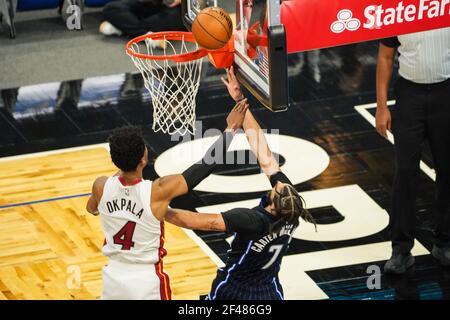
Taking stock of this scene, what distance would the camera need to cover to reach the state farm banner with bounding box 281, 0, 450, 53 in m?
6.63

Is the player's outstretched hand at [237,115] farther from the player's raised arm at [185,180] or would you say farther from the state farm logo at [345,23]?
the state farm logo at [345,23]

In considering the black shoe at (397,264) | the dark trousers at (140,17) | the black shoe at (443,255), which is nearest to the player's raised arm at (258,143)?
the black shoe at (397,264)

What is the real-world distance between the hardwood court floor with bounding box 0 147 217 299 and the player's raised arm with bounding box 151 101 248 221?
1.71 meters

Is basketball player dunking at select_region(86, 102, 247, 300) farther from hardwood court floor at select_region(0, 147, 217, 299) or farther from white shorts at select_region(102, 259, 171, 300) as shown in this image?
hardwood court floor at select_region(0, 147, 217, 299)

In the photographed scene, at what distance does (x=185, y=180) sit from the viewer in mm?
7000

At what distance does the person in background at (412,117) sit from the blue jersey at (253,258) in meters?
1.73

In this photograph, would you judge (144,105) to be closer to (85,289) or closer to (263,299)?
(85,289)

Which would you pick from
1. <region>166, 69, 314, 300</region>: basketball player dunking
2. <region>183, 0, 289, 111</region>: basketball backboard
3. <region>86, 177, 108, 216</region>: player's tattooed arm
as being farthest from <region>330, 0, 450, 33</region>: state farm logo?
<region>86, 177, 108, 216</region>: player's tattooed arm

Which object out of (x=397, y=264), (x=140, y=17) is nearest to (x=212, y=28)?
(x=397, y=264)

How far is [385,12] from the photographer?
6.80m

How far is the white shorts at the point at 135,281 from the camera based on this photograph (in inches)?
279

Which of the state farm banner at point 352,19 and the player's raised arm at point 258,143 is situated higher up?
the state farm banner at point 352,19

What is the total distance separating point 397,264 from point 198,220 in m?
2.36

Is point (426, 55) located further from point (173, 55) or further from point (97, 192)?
point (97, 192)
